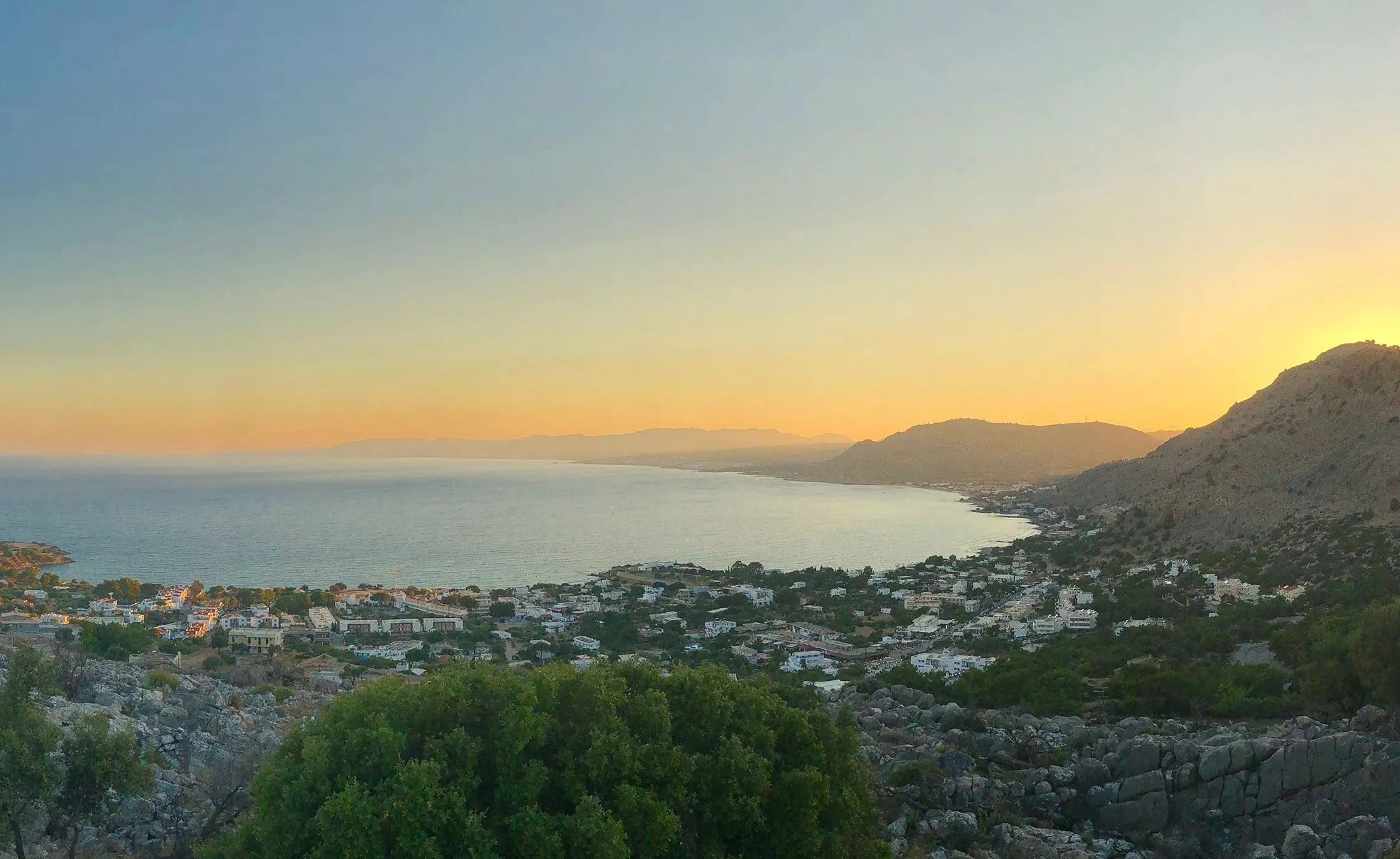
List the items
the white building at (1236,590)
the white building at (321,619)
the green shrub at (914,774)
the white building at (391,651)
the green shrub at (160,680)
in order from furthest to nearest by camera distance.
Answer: the white building at (321,619)
the white building at (1236,590)
the white building at (391,651)
the green shrub at (160,680)
the green shrub at (914,774)

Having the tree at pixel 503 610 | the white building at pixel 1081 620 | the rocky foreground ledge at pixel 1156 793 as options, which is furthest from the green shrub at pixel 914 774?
the tree at pixel 503 610

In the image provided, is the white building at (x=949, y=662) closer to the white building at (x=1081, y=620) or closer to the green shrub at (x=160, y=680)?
the white building at (x=1081, y=620)

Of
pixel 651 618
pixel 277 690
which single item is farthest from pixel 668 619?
pixel 277 690

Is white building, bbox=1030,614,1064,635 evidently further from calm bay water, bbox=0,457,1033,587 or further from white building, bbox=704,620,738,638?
calm bay water, bbox=0,457,1033,587

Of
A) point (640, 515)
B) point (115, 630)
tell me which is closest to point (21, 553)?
point (115, 630)

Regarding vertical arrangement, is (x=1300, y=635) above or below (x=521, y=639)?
above

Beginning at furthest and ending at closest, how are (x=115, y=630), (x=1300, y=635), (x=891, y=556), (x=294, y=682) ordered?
1. (x=891, y=556)
2. (x=115, y=630)
3. (x=294, y=682)
4. (x=1300, y=635)

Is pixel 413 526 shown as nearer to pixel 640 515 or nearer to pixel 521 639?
pixel 640 515
